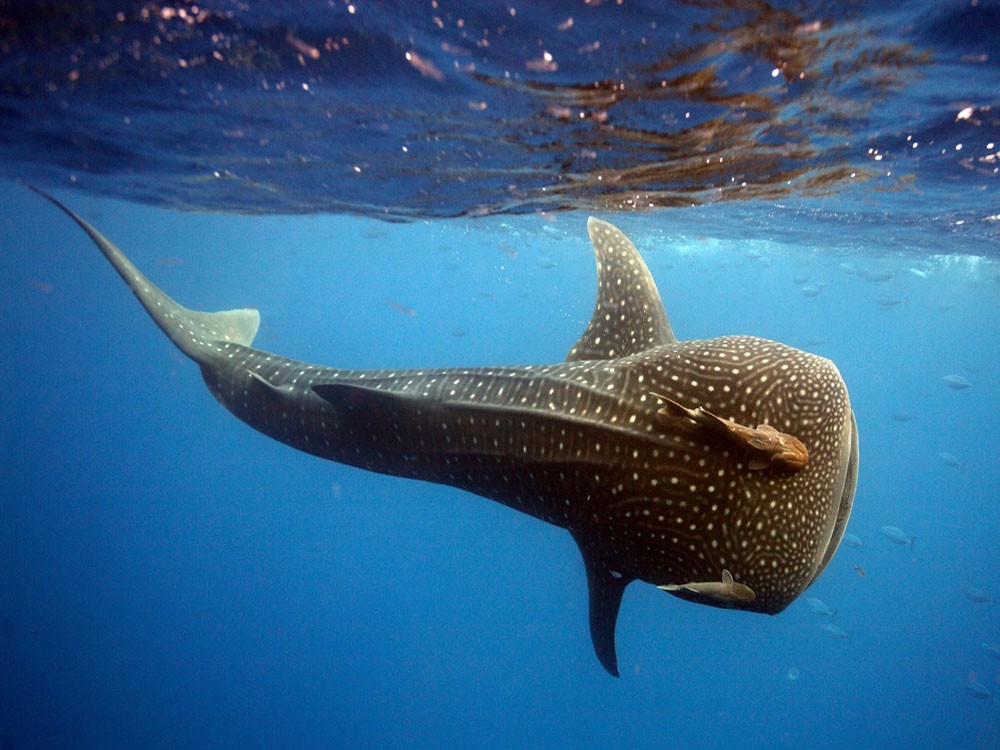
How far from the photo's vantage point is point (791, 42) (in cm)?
616

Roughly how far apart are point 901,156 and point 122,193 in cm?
1971

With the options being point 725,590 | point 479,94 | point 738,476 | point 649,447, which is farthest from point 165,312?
point 725,590

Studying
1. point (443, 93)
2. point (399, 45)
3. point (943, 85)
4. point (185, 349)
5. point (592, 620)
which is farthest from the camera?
point (443, 93)

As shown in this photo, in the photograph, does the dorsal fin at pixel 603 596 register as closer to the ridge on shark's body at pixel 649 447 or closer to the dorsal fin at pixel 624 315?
the ridge on shark's body at pixel 649 447

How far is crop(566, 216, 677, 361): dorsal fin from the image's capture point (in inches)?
174

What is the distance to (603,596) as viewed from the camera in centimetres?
404

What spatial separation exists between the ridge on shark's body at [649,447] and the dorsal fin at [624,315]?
0.04ft

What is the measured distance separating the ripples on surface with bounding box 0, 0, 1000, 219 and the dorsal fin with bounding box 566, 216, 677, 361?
2.76 metres

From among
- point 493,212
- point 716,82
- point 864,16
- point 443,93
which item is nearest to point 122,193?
point 493,212

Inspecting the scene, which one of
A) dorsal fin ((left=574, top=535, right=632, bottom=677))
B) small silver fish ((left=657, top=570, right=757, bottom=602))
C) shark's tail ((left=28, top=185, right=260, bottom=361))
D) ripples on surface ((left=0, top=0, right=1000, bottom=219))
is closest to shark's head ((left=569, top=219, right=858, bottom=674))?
small silver fish ((left=657, top=570, right=757, bottom=602))

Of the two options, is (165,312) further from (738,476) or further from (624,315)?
(738,476)

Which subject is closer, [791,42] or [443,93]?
[791,42]

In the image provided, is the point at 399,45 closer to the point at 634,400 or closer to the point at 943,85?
the point at 634,400

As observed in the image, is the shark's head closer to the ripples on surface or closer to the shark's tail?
the ripples on surface
